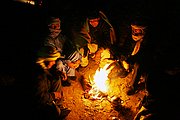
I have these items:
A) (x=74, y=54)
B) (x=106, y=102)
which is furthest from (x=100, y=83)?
(x=74, y=54)

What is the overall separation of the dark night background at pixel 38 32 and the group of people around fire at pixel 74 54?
28cm

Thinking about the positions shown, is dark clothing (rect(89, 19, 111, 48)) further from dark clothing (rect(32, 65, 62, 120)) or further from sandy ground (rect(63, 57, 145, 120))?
dark clothing (rect(32, 65, 62, 120))

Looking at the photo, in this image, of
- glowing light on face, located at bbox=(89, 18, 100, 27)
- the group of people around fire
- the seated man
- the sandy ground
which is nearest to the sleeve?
the group of people around fire

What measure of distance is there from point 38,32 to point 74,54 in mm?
1142

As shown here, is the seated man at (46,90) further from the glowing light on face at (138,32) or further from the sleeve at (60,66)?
the glowing light on face at (138,32)

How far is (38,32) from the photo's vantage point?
6.46m

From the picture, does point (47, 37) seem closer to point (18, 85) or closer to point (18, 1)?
point (18, 1)

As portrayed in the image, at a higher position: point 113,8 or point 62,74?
point 113,8

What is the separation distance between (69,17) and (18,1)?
1528 millimetres

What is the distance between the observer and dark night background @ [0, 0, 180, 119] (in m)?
4.64

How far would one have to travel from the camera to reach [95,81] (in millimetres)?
6324

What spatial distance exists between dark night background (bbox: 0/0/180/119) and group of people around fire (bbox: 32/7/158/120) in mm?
278

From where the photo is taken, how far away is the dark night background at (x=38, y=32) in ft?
15.2

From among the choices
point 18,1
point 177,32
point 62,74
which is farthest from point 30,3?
point 177,32
